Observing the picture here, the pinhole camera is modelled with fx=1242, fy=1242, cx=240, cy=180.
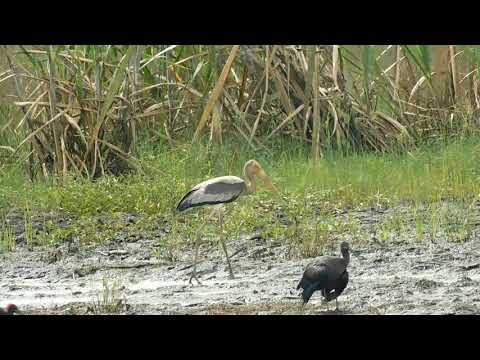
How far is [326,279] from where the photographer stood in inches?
179

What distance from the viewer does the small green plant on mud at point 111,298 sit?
478cm

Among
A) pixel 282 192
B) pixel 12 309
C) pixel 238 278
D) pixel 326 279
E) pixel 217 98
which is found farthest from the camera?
pixel 217 98

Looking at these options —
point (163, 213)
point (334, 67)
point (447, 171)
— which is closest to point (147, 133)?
point (163, 213)

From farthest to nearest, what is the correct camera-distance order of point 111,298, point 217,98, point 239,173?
point 217,98 → point 239,173 → point 111,298

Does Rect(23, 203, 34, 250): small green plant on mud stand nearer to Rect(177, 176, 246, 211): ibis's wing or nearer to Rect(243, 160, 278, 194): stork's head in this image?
Rect(177, 176, 246, 211): ibis's wing

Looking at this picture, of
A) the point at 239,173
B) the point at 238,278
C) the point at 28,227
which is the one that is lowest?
the point at 238,278

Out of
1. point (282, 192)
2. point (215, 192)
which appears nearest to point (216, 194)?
point (215, 192)

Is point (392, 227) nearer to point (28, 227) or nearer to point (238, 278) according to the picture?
point (238, 278)

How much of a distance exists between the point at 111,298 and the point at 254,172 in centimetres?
95

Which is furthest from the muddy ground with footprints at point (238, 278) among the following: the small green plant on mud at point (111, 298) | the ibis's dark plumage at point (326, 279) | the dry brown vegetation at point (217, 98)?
the dry brown vegetation at point (217, 98)

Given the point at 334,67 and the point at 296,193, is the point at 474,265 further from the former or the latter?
the point at 334,67

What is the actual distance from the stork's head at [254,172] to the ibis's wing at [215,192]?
0.61 feet

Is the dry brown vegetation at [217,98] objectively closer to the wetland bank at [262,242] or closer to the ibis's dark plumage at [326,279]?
the wetland bank at [262,242]

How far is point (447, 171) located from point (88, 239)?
173 centimetres
